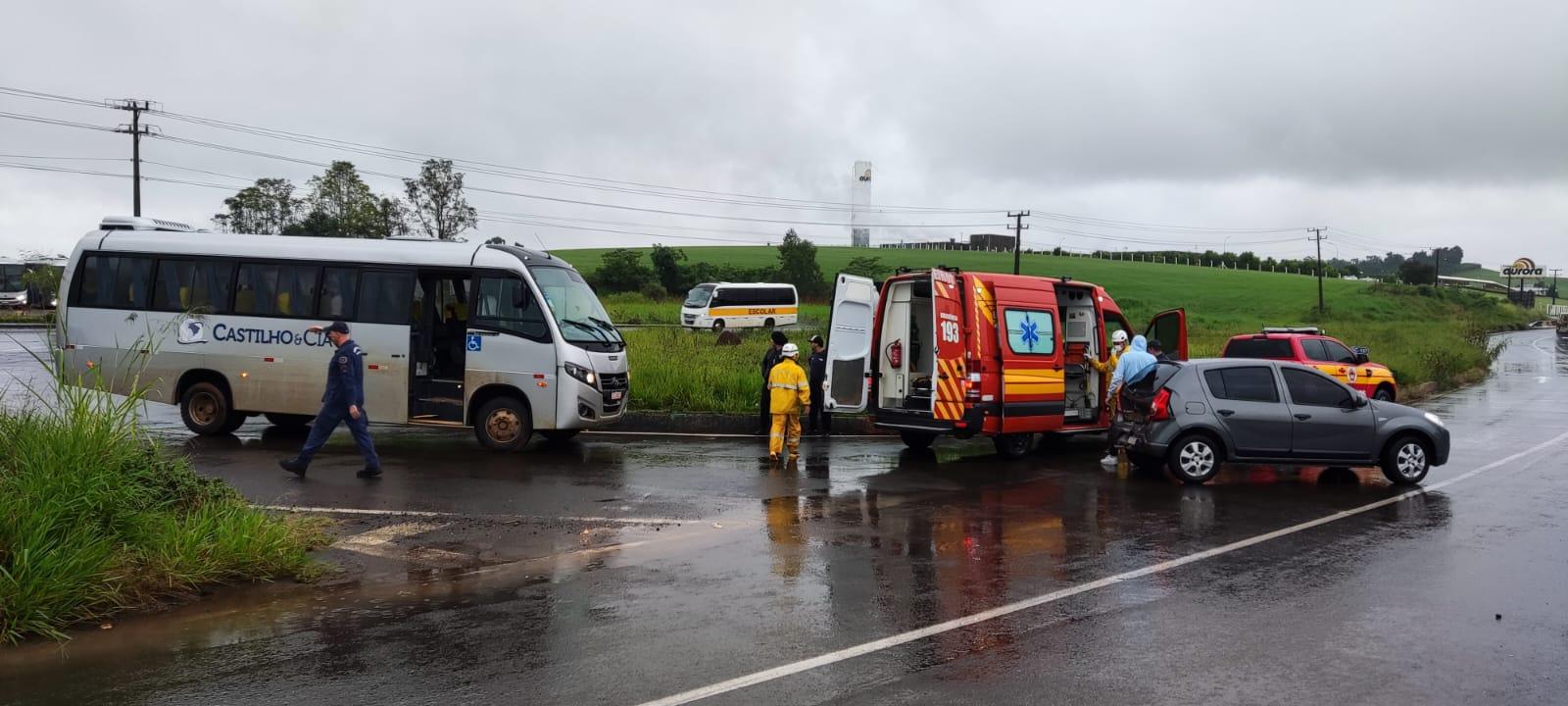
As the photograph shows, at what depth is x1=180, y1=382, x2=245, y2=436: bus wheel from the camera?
1340 centimetres

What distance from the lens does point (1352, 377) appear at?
18.6 meters

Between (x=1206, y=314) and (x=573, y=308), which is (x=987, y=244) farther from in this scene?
(x=573, y=308)

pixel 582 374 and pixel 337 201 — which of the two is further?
pixel 337 201

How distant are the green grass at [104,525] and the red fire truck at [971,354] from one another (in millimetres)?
7285

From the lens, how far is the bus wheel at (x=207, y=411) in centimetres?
1340

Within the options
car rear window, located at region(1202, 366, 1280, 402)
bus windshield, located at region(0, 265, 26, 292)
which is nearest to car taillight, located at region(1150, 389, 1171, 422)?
car rear window, located at region(1202, 366, 1280, 402)

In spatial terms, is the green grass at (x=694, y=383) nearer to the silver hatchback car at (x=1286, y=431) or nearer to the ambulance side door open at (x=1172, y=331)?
the ambulance side door open at (x=1172, y=331)

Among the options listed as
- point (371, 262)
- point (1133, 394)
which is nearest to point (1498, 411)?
point (1133, 394)

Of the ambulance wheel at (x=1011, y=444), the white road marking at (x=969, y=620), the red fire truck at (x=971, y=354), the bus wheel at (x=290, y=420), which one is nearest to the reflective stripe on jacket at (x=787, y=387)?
the red fire truck at (x=971, y=354)

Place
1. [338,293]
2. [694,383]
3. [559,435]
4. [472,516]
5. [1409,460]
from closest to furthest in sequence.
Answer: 1. [472,516]
2. [1409,460]
3. [338,293]
4. [559,435]
5. [694,383]

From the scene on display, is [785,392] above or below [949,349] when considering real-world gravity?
below

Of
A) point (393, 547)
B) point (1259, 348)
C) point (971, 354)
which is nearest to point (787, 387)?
point (971, 354)

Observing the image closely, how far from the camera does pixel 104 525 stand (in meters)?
6.61

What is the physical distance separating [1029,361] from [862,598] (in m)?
6.81
